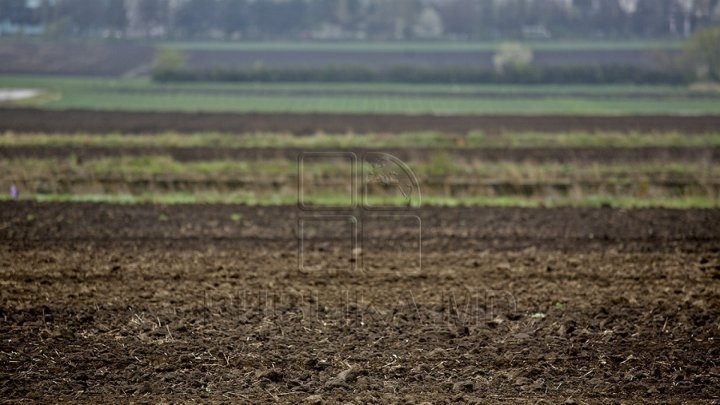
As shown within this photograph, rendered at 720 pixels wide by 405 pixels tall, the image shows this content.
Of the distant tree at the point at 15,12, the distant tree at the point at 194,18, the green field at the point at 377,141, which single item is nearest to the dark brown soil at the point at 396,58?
the distant tree at the point at 194,18

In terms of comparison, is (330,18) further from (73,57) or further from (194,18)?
(73,57)

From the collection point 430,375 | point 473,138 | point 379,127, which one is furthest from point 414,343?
point 379,127

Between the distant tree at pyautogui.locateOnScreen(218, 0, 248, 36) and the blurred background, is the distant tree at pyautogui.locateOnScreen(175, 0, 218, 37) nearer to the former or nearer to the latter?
the blurred background

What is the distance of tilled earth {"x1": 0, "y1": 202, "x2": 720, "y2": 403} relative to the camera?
8805 millimetres

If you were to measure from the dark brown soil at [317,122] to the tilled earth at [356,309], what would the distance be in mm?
22097

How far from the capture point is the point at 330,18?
9675 cm

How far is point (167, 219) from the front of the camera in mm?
17734

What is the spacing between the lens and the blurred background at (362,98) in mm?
23141

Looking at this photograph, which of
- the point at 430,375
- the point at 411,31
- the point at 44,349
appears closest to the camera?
the point at 430,375

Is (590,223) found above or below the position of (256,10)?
below

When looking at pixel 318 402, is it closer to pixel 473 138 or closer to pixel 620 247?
pixel 620 247

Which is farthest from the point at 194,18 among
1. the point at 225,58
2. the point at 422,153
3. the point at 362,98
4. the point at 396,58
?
the point at 422,153

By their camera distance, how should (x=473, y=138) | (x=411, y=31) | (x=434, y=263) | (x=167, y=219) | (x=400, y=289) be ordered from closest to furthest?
1. (x=400, y=289)
2. (x=434, y=263)
3. (x=167, y=219)
4. (x=473, y=138)
5. (x=411, y=31)

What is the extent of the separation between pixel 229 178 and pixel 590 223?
9997mm
